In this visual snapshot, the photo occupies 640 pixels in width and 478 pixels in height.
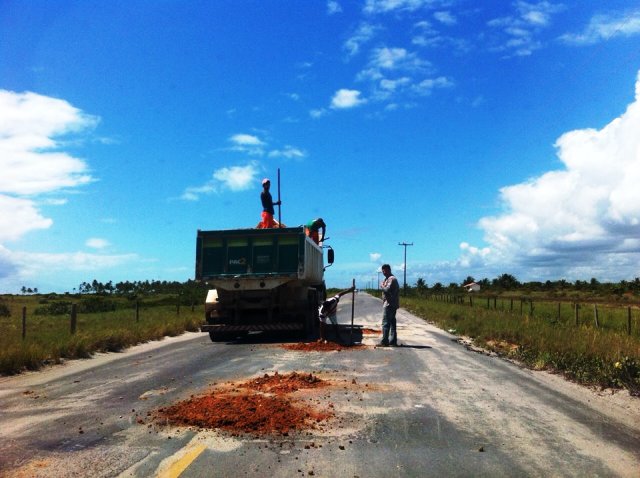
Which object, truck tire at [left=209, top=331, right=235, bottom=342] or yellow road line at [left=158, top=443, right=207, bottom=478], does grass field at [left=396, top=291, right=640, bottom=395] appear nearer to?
yellow road line at [left=158, top=443, right=207, bottom=478]

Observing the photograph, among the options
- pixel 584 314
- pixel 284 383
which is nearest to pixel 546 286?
pixel 584 314

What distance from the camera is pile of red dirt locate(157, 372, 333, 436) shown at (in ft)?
18.9

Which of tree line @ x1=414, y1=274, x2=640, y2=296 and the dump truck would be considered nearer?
the dump truck

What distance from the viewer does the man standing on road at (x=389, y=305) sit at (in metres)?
13.2

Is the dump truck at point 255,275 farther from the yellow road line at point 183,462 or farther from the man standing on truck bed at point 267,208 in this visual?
the yellow road line at point 183,462

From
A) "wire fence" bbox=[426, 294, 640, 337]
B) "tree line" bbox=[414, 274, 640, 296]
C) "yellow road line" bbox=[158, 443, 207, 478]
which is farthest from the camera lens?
"tree line" bbox=[414, 274, 640, 296]

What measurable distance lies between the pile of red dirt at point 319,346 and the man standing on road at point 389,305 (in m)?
0.71

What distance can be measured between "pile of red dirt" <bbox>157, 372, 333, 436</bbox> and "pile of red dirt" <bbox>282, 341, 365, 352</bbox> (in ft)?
16.6

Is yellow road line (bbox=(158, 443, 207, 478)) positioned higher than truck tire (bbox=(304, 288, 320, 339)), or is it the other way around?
truck tire (bbox=(304, 288, 320, 339))

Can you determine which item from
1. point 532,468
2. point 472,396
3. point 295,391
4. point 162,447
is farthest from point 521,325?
point 162,447

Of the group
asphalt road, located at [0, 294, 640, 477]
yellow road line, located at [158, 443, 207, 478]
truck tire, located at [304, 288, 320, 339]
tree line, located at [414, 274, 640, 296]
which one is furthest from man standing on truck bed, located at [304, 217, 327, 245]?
tree line, located at [414, 274, 640, 296]

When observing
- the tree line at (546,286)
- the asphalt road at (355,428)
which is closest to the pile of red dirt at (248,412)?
the asphalt road at (355,428)

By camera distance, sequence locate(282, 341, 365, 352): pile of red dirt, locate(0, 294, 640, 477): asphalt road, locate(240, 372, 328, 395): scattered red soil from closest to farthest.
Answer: locate(0, 294, 640, 477): asphalt road < locate(240, 372, 328, 395): scattered red soil < locate(282, 341, 365, 352): pile of red dirt

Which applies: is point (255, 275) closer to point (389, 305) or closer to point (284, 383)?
point (389, 305)
